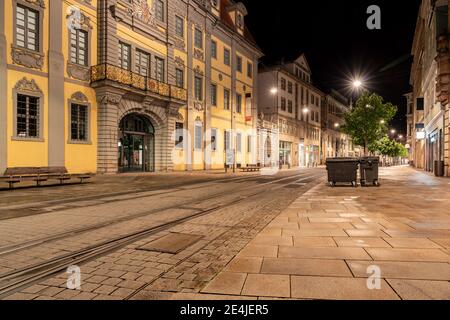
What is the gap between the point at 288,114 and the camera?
171 feet

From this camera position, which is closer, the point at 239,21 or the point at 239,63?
the point at 239,63

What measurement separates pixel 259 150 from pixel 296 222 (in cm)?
3637

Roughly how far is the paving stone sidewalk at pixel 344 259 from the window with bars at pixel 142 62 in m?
21.8

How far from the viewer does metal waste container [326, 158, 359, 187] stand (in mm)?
14188

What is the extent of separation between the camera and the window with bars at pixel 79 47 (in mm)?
20609

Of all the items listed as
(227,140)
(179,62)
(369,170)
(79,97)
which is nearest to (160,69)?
(179,62)

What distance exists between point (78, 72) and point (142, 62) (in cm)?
624

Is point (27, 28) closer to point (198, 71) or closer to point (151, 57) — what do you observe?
point (151, 57)

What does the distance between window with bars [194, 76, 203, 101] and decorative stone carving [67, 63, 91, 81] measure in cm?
1211

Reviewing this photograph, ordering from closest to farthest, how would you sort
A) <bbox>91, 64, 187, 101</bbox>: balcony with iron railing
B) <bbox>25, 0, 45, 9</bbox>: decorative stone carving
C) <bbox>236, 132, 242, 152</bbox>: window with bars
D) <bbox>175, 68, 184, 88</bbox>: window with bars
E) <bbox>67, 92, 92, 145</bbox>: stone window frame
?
1. <bbox>25, 0, 45, 9</bbox>: decorative stone carving
2. <bbox>67, 92, 92, 145</bbox>: stone window frame
3. <bbox>91, 64, 187, 101</bbox>: balcony with iron railing
4. <bbox>175, 68, 184, 88</bbox>: window with bars
5. <bbox>236, 132, 242, 152</bbox>: window with bars

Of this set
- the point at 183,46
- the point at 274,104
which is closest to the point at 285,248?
the point at 183,46

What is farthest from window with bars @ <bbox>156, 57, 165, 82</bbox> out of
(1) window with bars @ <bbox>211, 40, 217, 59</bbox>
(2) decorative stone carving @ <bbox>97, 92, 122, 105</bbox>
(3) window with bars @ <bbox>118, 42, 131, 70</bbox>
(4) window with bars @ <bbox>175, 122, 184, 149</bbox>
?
(1) window with bars @ <bbox>211, 40, 217, 59</bbox>

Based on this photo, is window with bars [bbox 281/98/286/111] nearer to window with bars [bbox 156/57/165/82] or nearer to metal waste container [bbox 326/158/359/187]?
window with bars [bbox 156/57/165/82]

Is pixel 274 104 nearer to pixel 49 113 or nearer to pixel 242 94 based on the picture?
pixel 242 94
